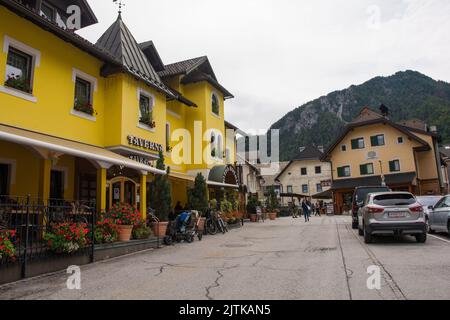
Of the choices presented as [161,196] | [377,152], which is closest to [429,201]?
[161,196]

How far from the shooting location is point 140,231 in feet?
40.4

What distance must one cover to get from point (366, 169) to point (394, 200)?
33569 millimetres

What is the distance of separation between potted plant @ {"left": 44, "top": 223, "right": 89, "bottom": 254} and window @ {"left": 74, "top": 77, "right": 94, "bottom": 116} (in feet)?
18.7

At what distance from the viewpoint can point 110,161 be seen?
36.4 ft

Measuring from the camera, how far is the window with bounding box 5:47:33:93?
35.1 ft

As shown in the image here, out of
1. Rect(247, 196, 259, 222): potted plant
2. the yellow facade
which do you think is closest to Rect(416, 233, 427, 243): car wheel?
Rect(247, 196, 259, 222): potted plant

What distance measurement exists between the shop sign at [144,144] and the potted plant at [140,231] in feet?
11.5

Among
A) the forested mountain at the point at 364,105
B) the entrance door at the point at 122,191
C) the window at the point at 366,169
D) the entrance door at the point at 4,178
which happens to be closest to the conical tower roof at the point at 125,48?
the entrance door at the point at 122,191

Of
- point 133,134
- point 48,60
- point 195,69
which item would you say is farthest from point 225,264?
point 195,69

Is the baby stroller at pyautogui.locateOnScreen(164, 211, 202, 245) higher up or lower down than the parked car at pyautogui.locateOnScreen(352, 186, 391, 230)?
lower down

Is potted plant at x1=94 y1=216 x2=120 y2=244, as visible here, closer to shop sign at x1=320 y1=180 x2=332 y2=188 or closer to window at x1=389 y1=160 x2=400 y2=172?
window at x1=389 y1=160 x2=400 y2=172

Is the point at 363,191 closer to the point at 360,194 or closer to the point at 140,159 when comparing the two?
the point at 360,194

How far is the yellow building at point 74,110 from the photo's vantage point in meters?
10.6

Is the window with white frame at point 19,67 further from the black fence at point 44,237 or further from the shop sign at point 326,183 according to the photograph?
the shop sign at point 326,183
